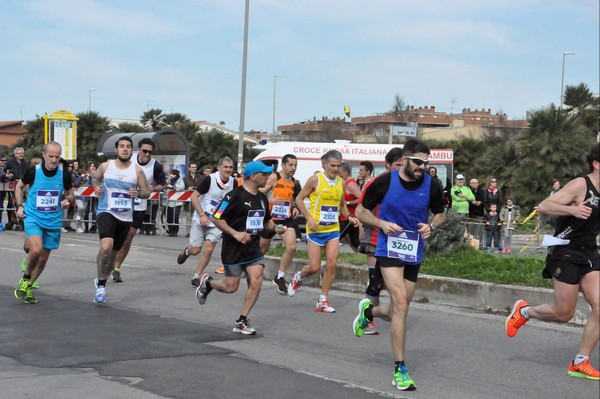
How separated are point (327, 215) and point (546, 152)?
2235 cm

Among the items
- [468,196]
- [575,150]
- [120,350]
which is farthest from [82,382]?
[575,150]

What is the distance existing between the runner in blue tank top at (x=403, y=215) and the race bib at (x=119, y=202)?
446cm

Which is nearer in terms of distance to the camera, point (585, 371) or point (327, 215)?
point (585, 371)

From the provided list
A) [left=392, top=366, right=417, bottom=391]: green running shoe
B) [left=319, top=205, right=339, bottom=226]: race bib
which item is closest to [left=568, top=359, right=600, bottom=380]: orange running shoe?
[left=392, top=366, right=417, bottom=391]: green running shoe

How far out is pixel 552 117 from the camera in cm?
3225

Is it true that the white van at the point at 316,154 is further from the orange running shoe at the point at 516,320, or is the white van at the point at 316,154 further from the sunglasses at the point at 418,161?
the sunglasses at the point at 418,161

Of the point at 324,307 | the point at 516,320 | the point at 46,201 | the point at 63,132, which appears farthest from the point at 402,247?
the point at 63,132

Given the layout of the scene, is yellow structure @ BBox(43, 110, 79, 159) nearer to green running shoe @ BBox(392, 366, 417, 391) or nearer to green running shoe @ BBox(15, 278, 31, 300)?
green running shoe @ BBox(15, 278, 31, 300)

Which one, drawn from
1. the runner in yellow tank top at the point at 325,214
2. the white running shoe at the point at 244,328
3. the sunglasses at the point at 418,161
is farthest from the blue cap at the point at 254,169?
the sunglasses at the point at 418,161

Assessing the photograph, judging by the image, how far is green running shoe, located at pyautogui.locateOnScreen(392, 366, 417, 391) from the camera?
6758 mm

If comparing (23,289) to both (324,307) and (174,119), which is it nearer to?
(324,307)

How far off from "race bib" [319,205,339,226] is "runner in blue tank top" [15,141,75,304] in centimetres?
312

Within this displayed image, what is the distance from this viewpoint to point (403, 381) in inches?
267

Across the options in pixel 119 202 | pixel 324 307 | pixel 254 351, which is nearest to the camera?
pixel 254 351
